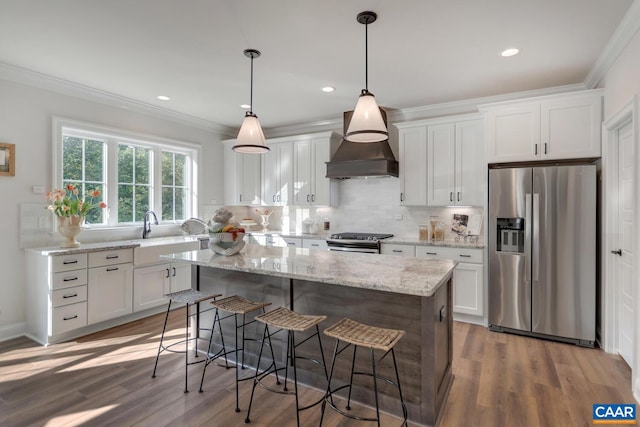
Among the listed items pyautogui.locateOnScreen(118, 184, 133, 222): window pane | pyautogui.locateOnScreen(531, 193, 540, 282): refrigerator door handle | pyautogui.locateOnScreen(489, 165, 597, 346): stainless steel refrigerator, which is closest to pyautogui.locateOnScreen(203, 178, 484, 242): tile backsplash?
pyautogui.locateOnScreen(489, 165, 597, 346): stainless steel refrigerator

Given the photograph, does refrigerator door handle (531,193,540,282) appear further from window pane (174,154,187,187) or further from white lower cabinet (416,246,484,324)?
window pane (174,154,187,187)

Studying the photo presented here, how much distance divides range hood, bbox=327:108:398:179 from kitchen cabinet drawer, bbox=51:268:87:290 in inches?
124

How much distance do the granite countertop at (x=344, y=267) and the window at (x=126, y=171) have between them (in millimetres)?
2131

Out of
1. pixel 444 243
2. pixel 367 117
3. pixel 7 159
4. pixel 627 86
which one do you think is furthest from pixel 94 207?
pixel 627 86

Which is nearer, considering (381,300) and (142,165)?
(381,300)

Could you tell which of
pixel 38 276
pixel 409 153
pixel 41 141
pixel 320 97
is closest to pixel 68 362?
pixel 38 276

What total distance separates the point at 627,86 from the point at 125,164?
542 centimetres

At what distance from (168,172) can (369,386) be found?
432cm

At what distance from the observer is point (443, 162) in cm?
427

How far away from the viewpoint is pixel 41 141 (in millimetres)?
3666

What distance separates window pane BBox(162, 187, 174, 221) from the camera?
5094mm

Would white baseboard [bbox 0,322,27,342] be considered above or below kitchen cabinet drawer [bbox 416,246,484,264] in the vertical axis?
below

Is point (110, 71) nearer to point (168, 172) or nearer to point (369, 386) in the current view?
point (168, 172)

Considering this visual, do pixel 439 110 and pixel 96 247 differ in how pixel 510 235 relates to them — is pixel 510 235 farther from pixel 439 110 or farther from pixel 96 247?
pixel 96 247
